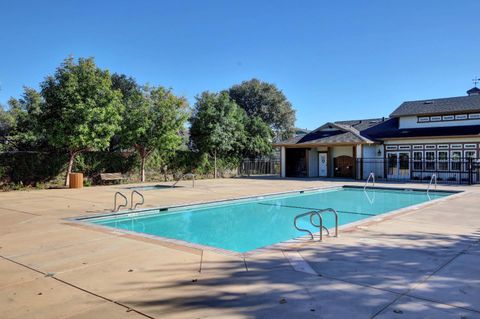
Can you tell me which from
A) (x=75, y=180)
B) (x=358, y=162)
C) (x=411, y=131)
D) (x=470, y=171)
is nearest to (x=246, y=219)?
(x=75, y=180)

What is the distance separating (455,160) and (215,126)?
52.9ft

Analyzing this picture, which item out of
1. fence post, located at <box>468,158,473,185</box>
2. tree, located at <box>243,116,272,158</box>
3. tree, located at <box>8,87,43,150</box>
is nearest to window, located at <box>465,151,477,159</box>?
fence post, located at <box>468,158,473,185</box>

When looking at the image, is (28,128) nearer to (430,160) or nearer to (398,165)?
(398,165)

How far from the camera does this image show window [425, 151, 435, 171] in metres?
25.1

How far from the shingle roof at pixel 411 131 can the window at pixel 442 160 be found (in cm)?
125

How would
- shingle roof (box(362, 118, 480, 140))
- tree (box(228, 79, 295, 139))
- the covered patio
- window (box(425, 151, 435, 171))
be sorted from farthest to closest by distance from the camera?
tree (box(228, 79, 295, 139)), the covered patio, window (box(425, 151, 435, 171)), shingle roof (box(362, 118, 480, 140))

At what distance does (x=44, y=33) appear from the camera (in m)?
16.6

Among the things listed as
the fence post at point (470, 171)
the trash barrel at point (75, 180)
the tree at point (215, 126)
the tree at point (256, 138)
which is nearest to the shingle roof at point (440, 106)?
the fence post at point (470, 171)

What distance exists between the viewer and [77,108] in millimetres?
18234

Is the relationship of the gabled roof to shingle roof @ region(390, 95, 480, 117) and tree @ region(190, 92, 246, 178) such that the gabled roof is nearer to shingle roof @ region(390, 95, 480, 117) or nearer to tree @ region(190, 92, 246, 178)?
shingle roof @ region(390, 95, 480, 117)

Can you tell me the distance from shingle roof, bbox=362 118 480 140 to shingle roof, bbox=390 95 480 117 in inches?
44.3

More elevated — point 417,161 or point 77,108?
point 77,108

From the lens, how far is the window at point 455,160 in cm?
2407

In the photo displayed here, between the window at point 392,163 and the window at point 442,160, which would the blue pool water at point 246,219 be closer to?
the window at point 442,160
